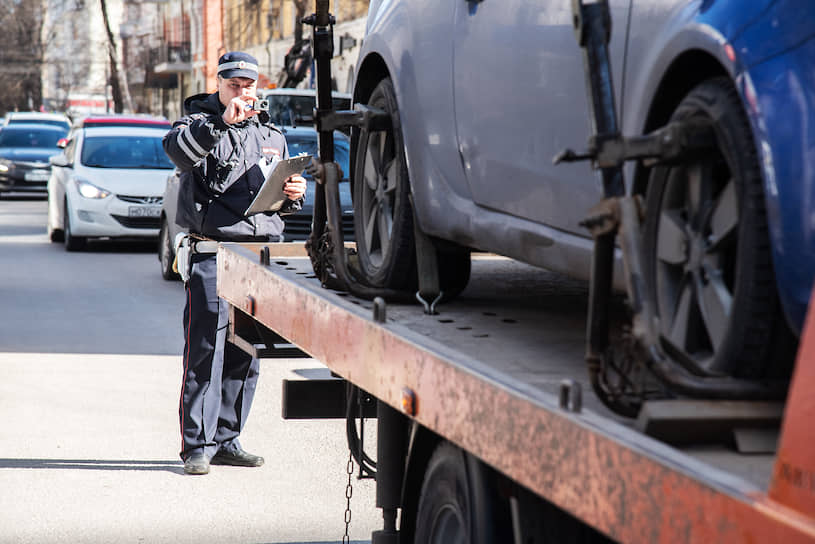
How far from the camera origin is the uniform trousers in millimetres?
6918

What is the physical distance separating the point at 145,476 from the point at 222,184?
1431 mm

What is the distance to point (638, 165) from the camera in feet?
9.68

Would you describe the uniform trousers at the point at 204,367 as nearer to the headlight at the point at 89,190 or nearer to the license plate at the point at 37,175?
the headlight at the point at 89,190

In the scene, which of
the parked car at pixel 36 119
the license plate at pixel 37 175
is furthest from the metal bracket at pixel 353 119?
the parked car at pixel 36 119

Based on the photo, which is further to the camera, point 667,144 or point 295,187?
point 295,187

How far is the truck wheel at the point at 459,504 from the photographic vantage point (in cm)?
312

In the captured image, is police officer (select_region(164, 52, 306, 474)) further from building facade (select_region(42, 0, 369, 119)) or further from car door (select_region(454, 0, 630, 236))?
building facade (select_region(42, 0, 369, 119))

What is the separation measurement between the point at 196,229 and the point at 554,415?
464cm

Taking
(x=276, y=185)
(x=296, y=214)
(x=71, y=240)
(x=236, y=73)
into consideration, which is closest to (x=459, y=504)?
(x=276, y=185)

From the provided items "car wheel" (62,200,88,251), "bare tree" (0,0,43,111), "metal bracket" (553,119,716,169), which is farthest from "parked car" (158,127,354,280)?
"bare tree" (0,0,43,111)

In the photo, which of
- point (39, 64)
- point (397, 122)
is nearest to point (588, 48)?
point (397, 122)

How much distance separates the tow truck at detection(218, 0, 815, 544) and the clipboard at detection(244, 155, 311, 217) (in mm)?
684

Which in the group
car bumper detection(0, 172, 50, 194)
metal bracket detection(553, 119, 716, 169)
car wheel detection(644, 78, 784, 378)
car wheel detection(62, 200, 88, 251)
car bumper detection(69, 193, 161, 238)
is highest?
metal bracket detection(553, 119, 716, 169)

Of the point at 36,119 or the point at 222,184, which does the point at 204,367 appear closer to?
the point at 222,184
